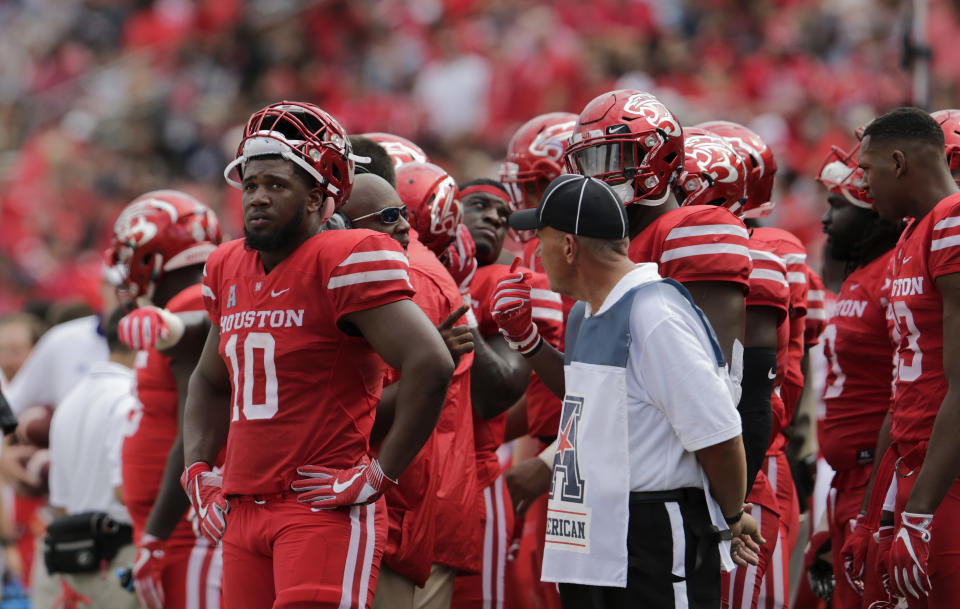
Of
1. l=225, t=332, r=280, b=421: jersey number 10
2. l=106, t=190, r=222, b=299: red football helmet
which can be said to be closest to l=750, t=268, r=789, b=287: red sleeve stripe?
l=225, t=332, r=280, b=421: jersey number 10

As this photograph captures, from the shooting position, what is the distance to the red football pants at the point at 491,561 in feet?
18.2

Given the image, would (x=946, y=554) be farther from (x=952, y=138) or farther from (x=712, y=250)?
(x=952, y=138)

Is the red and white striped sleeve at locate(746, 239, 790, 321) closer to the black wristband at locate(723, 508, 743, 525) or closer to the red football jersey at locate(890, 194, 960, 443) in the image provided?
the red football jersey at locate(890, 194, 960, 443)

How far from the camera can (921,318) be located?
4430 millimetres

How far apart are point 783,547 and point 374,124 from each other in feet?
41.3

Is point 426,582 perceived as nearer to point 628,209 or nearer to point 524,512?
point 524,512

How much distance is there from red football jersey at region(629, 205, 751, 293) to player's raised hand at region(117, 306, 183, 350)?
1827 millimetres

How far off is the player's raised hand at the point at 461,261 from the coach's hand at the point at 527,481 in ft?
2.51

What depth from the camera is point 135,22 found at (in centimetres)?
2058

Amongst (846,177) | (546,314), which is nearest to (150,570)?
(546,314)

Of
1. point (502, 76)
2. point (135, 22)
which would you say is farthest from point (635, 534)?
point (135, 22)

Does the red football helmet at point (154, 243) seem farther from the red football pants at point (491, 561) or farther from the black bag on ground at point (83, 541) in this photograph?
the red football pants at point (491, 561)

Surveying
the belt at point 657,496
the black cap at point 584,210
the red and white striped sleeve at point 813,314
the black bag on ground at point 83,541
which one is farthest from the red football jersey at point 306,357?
the red and white striped sleeve at point 813,314

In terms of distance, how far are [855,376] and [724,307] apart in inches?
62.0
